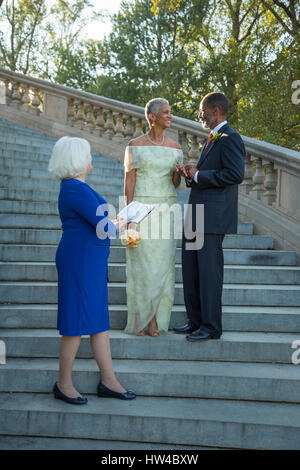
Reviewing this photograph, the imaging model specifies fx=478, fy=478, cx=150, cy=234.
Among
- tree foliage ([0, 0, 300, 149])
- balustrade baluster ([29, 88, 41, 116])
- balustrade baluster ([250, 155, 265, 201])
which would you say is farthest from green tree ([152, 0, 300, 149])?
balustrade baluster ([250, 155, 265, 201])

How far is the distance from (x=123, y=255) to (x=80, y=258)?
7.17 feet

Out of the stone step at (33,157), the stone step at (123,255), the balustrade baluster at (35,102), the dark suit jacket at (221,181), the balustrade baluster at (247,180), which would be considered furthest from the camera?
the balustrade baluster at (35,102)

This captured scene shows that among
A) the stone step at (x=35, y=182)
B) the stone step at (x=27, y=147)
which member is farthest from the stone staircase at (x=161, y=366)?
the stone step at (x=27, y=147)

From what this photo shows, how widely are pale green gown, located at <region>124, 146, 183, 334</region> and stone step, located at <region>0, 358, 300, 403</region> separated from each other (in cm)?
56

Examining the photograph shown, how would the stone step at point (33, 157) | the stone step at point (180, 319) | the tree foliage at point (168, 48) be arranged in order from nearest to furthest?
1. the stone step at point (180, 319)
2. the stone step at point (33, 157)
3. the tree foliage at point (168, 48)

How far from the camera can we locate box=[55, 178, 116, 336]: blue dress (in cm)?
327

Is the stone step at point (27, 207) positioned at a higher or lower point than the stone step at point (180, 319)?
higher

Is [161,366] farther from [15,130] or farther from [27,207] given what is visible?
[15,130]

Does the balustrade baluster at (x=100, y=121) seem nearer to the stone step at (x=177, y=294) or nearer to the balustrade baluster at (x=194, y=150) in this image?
the balustrade baluster at (x=194, y=150)

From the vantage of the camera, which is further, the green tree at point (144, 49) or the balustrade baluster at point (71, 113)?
the green tree at point (144, 49)

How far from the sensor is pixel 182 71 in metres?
21.7

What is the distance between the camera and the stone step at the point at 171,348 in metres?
4.07

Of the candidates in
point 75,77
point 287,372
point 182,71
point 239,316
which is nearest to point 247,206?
point 239,316

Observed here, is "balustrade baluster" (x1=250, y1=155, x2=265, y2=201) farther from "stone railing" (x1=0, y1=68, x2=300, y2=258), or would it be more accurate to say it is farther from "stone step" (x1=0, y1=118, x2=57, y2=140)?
"stone step" (x1=0, y1=118, x2=57, y2=140)
